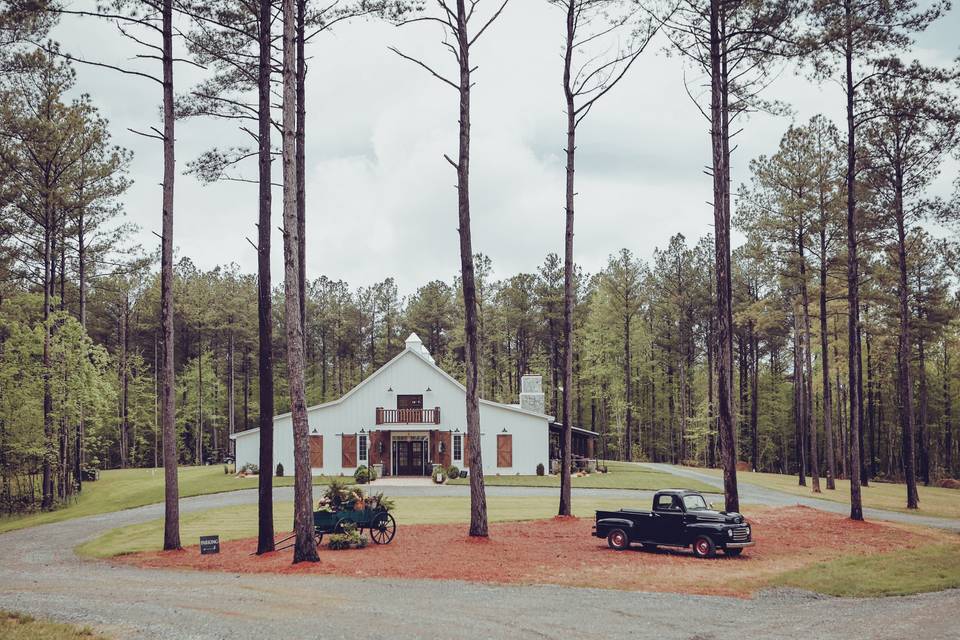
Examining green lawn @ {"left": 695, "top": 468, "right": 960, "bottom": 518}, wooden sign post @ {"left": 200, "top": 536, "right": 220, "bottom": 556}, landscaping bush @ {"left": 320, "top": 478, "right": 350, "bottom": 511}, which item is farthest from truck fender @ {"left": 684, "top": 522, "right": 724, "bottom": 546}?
green lawn @ {"left": 695, "top": 468, "right": 960, "bottom": 518}

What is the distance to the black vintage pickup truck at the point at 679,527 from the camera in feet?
48.7

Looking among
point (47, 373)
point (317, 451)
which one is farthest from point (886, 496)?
point (47, 373)

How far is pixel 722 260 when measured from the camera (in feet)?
62.0

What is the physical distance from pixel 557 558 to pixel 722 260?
30.0 ft

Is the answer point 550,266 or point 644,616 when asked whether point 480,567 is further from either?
point 550,266

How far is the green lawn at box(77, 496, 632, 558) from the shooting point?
1827 centimetres

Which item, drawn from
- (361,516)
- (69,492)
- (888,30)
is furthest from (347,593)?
(69,492)

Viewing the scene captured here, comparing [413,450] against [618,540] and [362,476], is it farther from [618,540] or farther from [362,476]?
[618,540]

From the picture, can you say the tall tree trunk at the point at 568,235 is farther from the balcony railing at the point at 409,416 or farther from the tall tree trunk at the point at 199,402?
the tall tree trunk at the point at 199,402

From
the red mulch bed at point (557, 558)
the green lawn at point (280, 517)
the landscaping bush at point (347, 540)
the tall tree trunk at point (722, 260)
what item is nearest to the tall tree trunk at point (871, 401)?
the green lawn at point (280, 517)

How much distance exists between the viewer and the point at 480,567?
13.2 metres

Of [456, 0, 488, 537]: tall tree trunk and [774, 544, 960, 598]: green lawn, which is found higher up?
[456, 0, 488, 537]: tall tree trunk

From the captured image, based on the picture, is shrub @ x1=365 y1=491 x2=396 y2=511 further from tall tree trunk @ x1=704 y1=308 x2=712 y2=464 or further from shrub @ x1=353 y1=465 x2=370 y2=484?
tall tree trunk @ x1=704 y1=308 x2=712 y2=464

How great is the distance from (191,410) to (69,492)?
84.8 feet
